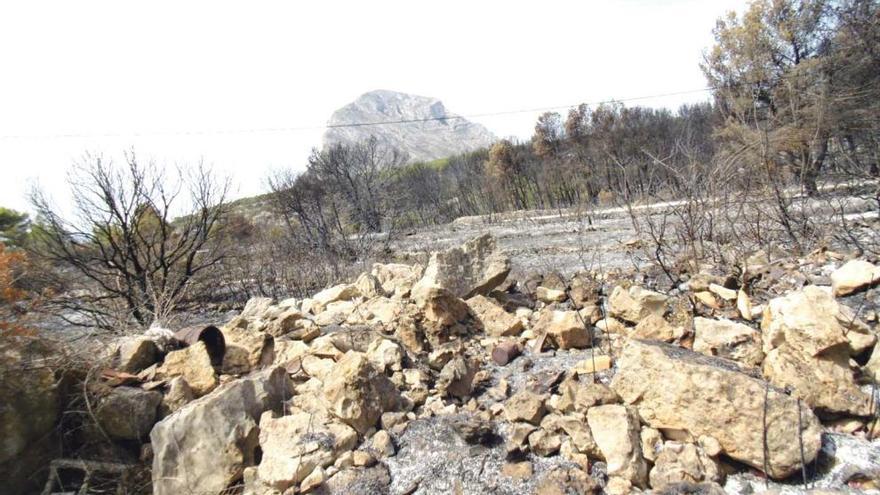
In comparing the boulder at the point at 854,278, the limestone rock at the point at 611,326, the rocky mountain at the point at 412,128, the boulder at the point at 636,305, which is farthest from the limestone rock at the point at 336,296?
the rocky mountain at the point at 412,128

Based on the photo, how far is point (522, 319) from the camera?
444 cm

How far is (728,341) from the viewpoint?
2.97 metres

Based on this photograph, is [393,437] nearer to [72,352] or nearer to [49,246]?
[72,352]

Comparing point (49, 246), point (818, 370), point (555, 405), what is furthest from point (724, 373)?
point (49, 246)

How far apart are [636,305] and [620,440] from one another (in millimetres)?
1711

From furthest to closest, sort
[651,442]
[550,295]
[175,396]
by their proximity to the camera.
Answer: [550,295] → [175,396] → [651,442]

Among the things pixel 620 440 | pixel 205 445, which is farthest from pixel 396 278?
pixel 620 440

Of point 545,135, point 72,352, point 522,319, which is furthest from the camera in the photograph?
point 545,135

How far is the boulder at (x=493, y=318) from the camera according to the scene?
14.0 ft

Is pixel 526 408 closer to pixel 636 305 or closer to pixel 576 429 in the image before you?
pixel 576 429

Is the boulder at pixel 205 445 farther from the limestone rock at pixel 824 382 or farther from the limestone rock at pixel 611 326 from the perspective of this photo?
the limestone rock at pixel 824 382

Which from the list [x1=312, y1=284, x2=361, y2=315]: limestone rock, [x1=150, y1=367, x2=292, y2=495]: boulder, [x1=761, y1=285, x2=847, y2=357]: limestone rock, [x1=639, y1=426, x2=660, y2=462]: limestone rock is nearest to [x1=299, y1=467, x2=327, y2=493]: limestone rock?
[x1=150, y1=367, x2=292, y2=495]: boulder

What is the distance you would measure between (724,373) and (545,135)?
137 feet

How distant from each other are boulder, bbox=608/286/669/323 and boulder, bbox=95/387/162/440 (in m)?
4.08
